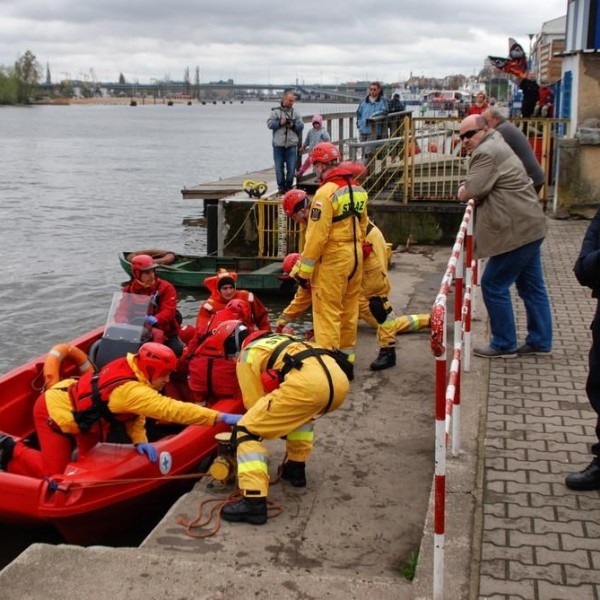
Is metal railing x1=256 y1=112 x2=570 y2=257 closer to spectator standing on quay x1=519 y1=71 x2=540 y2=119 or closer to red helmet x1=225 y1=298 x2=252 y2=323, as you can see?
spectator standing on quay x1=519 y1=71 x2=540 y2=119

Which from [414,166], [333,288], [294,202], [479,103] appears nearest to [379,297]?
[333,288]

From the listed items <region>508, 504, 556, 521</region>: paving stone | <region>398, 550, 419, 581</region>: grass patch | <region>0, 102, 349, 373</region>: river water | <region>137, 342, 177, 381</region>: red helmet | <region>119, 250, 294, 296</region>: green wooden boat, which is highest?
<region>137, 342, 177, 381</region>: red helmet

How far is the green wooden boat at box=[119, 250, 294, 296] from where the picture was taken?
13906 millimetres

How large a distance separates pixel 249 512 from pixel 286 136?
1144cm

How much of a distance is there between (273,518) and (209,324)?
2.83 meters

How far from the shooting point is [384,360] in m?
7.58

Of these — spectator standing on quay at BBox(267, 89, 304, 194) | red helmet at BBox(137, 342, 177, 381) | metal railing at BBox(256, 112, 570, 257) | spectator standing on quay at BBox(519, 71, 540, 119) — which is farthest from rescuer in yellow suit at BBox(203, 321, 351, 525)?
spectator standing on quay at BBox(519, 71, 540, 119)

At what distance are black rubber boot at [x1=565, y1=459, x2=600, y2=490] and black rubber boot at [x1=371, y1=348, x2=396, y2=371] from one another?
2939 mm

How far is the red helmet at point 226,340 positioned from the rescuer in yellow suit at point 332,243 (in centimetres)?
89

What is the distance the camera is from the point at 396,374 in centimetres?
746

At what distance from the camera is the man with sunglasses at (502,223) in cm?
663

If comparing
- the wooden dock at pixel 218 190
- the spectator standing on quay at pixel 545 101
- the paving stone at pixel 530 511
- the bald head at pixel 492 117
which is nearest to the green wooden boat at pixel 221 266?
the wooden dock at pixel 218 190

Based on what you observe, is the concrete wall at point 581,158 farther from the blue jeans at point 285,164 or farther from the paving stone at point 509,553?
the paving stone at point 509,553

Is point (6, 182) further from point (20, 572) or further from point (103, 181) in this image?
point (20, 572)
